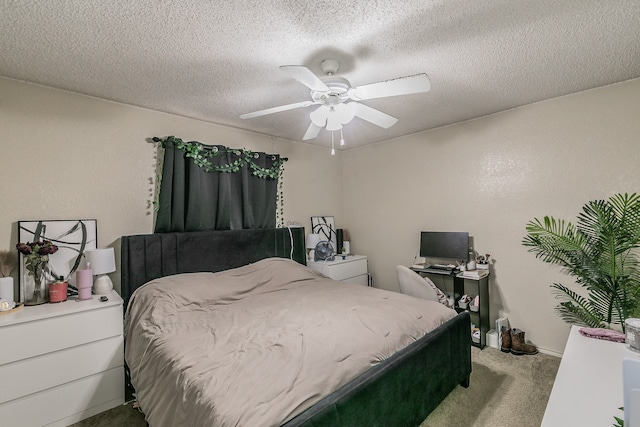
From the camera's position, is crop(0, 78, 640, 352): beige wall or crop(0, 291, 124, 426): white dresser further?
crop(0, 78, 640, 352): beige wall

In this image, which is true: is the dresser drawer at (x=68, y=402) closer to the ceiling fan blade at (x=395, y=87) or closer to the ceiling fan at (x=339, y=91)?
the ceiling fan at (x=339, y=91)

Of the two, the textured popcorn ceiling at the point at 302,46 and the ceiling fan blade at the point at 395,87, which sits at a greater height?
the textured popcorn ceiling at the point at 302,46

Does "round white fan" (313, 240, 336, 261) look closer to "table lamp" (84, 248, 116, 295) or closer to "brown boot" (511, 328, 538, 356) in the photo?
"brown boot" (511, 328, 538, 356)

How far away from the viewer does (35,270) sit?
7.01 feet

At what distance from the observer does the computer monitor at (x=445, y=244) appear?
3305 mm

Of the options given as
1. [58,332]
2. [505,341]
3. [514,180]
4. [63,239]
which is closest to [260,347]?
[58,332]

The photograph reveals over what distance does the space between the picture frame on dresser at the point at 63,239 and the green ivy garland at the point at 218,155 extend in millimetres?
1005

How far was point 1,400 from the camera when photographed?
1.75 m

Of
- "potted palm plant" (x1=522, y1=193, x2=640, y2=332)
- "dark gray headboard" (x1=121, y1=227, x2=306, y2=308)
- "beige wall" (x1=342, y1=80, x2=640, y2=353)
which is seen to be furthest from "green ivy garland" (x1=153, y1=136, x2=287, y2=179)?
"potted palm plant" (x1=522, y1=193, x2=640, y2=332)

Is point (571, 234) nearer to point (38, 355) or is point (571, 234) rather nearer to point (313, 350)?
point (313, 350)

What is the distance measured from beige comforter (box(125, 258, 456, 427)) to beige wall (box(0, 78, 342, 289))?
824 millimetres

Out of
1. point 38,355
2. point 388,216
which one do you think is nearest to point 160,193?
point 38,355

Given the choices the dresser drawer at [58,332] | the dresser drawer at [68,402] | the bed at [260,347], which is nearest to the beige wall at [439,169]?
the bed at [260,347]

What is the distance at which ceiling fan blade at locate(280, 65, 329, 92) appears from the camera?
151 cm
